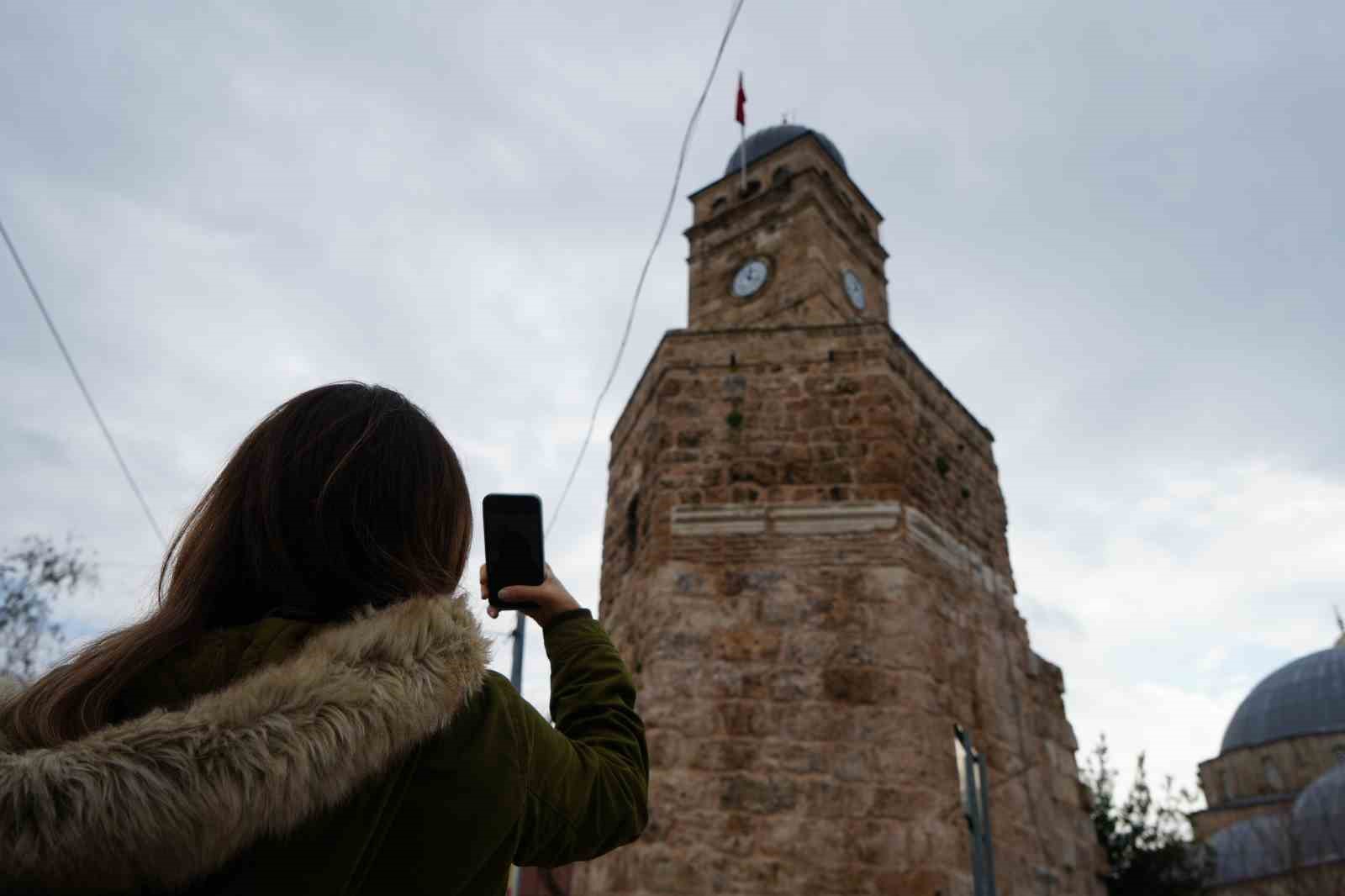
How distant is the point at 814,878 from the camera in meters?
5.96

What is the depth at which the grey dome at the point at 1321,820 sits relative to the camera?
67.9 ft

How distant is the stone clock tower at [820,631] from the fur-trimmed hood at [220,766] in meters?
5.63

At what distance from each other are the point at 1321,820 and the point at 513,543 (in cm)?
2868

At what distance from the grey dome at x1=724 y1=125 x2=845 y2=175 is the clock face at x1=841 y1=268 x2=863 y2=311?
9.81ft

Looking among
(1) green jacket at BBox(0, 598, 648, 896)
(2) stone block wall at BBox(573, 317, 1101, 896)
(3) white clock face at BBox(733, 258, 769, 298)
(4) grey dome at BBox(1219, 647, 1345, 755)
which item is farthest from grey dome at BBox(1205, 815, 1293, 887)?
(1) green jacket at BBox(0, 598, 648, 896)

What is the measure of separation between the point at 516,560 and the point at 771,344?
6.76 m

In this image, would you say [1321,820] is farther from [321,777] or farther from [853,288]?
[321,777]

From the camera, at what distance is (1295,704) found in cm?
3183

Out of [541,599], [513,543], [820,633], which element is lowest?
[541,599]

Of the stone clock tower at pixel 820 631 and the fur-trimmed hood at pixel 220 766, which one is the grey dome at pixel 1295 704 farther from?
the fur-trimmed hood at pixel 220 766

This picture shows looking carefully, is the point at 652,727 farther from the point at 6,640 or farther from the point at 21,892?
the point at 6,640

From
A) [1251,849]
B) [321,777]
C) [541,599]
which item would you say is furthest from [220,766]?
[1251,849]

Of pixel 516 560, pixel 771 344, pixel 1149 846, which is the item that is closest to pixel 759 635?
pixel 771 344

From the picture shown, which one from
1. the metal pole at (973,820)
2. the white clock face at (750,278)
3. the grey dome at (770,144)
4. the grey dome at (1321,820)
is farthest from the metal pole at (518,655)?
the grey dome at (1321,820)
